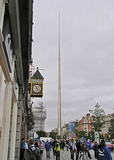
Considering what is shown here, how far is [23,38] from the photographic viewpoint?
684 cm

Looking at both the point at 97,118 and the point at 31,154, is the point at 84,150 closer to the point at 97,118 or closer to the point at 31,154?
the point at 31,154

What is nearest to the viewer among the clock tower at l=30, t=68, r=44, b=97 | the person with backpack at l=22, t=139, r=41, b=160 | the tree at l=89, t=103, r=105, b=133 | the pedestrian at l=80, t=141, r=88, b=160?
the person with backpack at l=22, t=139, r=41, b=160

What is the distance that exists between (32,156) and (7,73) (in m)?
2.60

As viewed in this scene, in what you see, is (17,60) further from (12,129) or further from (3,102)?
(12,129)

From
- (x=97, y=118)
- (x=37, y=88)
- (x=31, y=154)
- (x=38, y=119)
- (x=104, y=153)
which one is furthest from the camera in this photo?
(x=38, y=119)

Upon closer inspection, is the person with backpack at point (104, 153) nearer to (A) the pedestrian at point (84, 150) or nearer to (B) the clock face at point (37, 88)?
(B) the clock face at point (37, 88)

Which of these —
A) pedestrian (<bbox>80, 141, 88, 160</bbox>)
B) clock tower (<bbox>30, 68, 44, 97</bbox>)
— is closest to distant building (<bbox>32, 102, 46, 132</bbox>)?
pedestrian (<bbox>80, 141, 88, 160</bbox>)

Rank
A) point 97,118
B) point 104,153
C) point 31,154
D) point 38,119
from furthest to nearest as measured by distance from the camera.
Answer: point 38,119 → point 97,118 → point 104,153 → point 31,154

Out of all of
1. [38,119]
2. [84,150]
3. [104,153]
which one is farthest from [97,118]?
[38,119]

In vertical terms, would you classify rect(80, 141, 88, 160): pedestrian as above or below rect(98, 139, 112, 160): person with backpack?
below

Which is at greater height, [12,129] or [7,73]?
[7,73]

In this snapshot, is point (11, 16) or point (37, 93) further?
point (37, 93)

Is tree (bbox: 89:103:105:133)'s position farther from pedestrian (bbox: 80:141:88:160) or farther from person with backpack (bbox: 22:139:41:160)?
person with backpack (bbox: 22:139:41:160)

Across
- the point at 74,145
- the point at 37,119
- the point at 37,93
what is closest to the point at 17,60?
the point at 37,93
